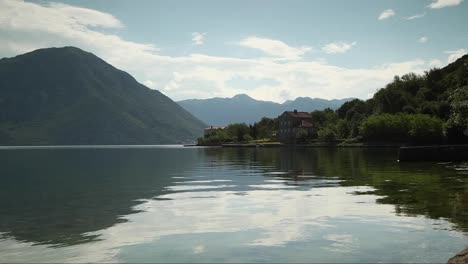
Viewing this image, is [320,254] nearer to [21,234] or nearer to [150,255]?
[150,255]

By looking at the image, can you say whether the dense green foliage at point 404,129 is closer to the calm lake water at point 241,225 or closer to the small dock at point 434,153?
the small dock at point 434,153

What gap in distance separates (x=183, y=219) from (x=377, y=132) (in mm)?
166696

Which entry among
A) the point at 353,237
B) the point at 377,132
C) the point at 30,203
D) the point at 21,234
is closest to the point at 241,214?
the point at 353,237

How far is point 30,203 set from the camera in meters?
33.1

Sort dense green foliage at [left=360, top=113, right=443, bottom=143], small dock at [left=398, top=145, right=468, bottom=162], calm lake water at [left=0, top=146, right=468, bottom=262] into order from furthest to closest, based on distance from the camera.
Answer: dense green foliage at [left=360, top=113, right=443, bottom=143], small dock at [left=398, top=145, right=468, bottom=162], calm lake water at [left=0, top=146, right=468, bottom=262]

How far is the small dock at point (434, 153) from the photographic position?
7750 centimetres

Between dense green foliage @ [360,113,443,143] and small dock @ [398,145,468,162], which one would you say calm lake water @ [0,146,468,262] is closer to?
small dock @ [398,145,468,162]

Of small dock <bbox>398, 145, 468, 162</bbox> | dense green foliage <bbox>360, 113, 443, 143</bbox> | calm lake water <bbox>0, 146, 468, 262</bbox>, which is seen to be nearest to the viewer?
calm lake water <bbox>0, 146, 468, 262</bbox>

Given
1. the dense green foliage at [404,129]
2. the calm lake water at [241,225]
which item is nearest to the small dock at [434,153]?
the calm lake water at [241,225]

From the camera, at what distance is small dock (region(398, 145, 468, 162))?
7750cm

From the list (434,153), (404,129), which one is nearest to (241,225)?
(434,153)

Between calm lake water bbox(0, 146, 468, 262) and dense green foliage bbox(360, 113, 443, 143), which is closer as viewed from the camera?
calm lake water bbox(0, 146, 468, 262)

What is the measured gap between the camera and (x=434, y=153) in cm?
7944

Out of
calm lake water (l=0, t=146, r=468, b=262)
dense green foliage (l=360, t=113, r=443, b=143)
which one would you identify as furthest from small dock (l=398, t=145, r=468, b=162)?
dense green foliage (l=360, t=113, r=443, b=143)
